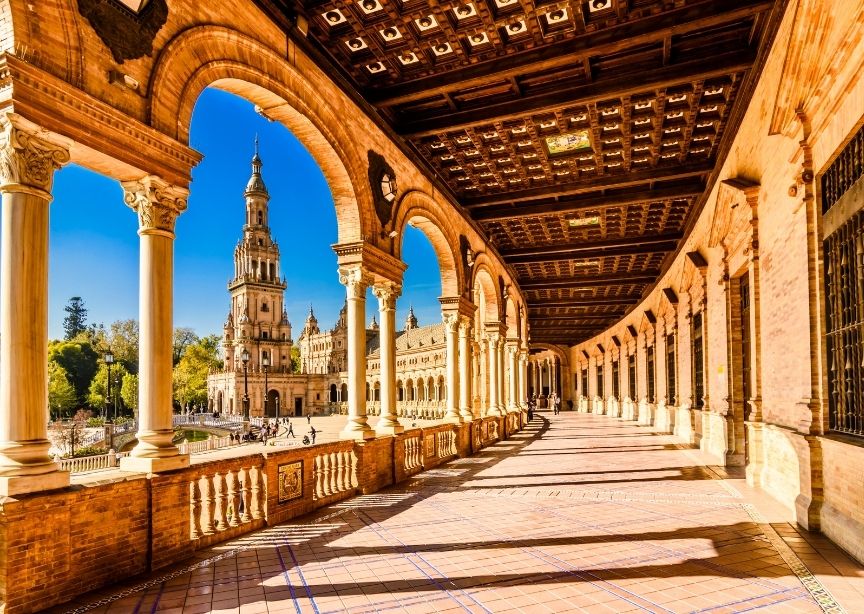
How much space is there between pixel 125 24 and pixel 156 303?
2788mm

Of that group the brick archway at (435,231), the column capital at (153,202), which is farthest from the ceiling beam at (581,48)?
the column capital at (153,202)

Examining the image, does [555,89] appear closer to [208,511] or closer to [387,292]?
[387,292]

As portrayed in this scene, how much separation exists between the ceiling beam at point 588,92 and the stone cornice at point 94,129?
5.75 meters

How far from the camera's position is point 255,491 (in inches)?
287

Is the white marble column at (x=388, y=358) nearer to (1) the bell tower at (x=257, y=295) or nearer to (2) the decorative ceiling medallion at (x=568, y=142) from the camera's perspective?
(2) the decorative ceiling medallion at (x=568, y=142)

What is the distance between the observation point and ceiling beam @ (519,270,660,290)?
24503mm

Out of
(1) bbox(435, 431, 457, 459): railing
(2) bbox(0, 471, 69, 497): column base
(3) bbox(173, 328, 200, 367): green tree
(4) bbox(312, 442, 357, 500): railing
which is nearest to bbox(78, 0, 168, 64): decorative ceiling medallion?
(2) bbox(0, 471, 69, 497): column base

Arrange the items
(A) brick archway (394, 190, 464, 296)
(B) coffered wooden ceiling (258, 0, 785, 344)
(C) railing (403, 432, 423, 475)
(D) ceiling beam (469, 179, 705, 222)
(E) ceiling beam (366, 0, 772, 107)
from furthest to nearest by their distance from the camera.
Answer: (D) ceiling beam (469, 179, 705, 222) → (A) brick archway (394, 190, 464, 296) → (C) railing (403, 432, 423, 475) → (B) coffered wooden ceiling (258, 0, 785, 344) → (E) ceiling beam (366, 0, 772, 107)

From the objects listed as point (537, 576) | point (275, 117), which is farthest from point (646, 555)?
point (275, 117)

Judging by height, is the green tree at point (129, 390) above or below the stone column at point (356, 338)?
below

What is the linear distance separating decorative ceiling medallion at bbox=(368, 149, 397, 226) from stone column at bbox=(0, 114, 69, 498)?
638 cm

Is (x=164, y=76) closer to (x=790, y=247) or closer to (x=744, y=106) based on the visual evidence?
(x=790, y=247)

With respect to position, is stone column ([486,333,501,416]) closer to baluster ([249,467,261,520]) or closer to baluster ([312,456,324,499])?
baluster ([312,456,324,499])

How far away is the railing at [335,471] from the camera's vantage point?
876 cm
